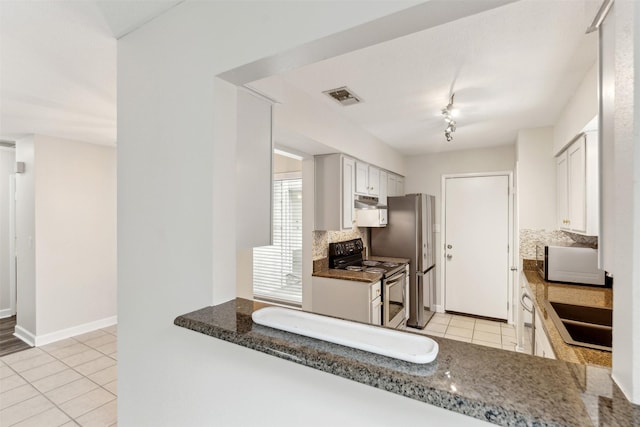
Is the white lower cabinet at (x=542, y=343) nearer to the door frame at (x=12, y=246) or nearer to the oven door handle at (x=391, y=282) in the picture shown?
the oven door handle at (x=391, y=282)

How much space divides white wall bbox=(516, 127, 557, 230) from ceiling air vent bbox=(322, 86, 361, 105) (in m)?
2.21

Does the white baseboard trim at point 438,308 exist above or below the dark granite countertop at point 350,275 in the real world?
below

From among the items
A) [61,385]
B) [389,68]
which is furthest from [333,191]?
[61,385]

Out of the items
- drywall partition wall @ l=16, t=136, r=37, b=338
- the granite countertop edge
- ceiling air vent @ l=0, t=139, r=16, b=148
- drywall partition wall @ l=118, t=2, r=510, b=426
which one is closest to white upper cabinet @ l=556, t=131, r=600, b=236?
the granite countertop edge

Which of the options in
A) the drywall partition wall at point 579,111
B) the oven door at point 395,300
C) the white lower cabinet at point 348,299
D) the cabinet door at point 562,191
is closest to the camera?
the drywall partition wall at point 579,111

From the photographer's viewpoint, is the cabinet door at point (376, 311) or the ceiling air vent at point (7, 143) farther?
the ceiling air vent at point (7, 143)

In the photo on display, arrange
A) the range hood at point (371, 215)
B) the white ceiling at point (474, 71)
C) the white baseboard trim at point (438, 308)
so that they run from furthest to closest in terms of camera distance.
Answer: the white baseboard trim at point (438, 308) < the range hood at point (371, 215) < the white ceiling at point (474, 71)

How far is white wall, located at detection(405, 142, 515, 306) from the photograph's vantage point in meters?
4.54

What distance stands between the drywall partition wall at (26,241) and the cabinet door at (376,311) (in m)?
3.92

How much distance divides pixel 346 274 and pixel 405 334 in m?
2.26

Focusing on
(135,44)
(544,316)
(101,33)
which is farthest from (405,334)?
(101,33)

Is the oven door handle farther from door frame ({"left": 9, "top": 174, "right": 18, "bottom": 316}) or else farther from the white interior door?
door frame ({"left": 9, "top": 174, "right": 18, "bottom": 316})

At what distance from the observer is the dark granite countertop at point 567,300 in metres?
1.40

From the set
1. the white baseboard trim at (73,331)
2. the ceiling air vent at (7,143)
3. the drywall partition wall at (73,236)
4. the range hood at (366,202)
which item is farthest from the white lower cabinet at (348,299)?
the ceiling air vent at (7,143)
